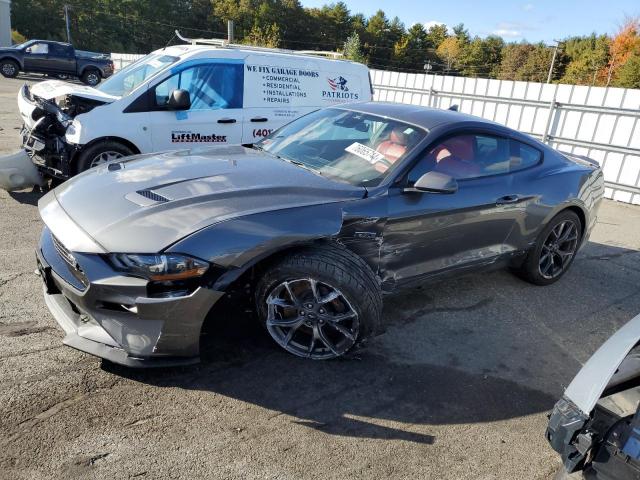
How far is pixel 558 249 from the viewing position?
469 centimetres

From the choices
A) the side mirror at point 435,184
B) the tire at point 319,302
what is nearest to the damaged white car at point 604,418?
the tire at point 319,302

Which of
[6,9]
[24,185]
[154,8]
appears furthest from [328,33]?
[24,185]

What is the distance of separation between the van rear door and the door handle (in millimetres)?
3691

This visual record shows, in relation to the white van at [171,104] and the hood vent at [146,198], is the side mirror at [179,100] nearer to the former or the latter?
the white van at [171,104]

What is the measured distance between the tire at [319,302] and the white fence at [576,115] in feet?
26.4

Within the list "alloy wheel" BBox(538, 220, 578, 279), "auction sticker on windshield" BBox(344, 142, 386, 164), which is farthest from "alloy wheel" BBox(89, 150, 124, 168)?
"alloy wheel" BBox(538, 220, 578, 279)

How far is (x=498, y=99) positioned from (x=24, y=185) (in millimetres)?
9299

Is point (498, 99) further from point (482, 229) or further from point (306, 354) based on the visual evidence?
point (306, 354)

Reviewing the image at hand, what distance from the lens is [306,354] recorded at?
10.1 ft

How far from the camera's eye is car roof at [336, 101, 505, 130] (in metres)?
3.74

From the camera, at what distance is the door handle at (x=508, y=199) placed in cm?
388

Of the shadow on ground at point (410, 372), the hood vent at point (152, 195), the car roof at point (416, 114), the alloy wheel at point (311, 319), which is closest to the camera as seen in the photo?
the shadow on ground at point (410, 372)

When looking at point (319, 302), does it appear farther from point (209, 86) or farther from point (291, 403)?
point (209, 86)

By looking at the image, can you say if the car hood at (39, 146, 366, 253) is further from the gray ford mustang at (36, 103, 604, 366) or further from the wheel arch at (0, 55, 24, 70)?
the wheel arch at (0, 55, 24, 70)
